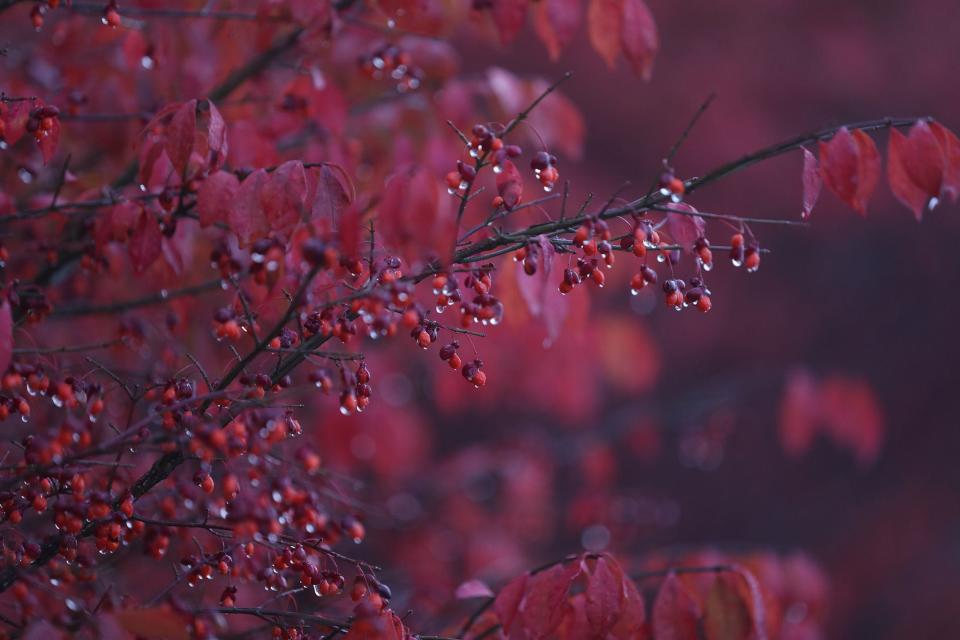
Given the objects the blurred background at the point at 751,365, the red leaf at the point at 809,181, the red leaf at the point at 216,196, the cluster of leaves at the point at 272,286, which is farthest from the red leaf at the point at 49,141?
the blurred background at the point at 751,365

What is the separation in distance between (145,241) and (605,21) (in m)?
1.29

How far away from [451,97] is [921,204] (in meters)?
1.50

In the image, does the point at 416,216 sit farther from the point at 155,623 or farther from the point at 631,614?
the point at 631,614

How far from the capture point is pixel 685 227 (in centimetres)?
180

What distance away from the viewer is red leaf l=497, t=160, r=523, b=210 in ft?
5.65

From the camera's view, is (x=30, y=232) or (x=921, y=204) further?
(x=30, y=232)

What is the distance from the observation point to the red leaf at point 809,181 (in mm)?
1792

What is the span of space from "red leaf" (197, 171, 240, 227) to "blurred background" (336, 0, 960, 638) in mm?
2522

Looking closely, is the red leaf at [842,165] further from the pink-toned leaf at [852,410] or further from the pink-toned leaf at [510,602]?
the pink-toned leaf at [852,410]

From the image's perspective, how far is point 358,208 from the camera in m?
1.49

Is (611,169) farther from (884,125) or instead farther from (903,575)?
(884,125)

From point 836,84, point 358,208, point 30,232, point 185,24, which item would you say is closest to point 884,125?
point 358,208

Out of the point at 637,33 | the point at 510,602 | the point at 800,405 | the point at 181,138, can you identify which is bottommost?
the point at 800,405

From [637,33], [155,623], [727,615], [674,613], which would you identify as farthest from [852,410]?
[155,623]
